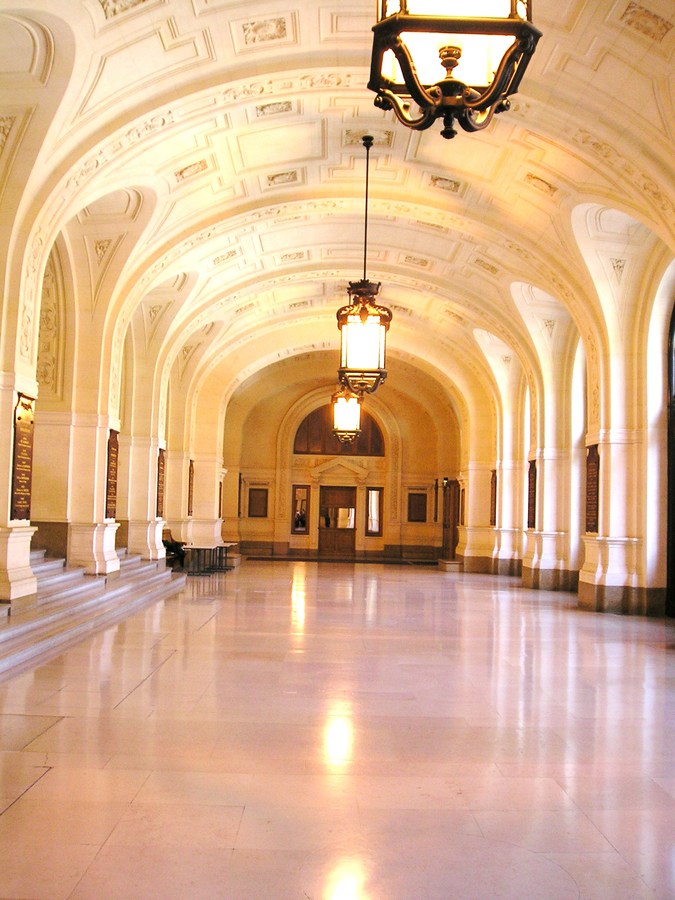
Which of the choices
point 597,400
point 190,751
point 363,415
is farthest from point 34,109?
point 363,415

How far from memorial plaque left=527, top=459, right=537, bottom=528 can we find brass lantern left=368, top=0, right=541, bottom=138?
14.2m

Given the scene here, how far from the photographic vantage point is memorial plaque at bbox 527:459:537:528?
57.3 ft

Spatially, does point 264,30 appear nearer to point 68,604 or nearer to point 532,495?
point 68,604

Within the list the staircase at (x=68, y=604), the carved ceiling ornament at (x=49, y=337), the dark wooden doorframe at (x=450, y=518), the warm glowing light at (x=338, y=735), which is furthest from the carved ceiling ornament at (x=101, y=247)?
the dark wooden doorframe at (x=450, y=518)

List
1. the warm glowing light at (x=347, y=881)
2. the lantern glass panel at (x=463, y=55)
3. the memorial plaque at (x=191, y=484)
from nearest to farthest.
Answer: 1. the warm glowing light at (x=347, y=881)
2. the lantern glass panel at (x=463, y=55)
3. the memorial plaque at (x=191, y=484)

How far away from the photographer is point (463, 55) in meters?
3.62

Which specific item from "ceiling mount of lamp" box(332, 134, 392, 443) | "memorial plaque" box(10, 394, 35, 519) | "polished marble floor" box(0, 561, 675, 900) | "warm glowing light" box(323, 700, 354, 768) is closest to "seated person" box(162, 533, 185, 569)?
"ceiling mount of lamp" box(332, 134, 392, 443)

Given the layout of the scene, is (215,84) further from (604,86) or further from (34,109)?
(604,86)

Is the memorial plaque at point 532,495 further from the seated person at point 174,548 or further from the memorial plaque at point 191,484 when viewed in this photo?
the memorial plaque at point 191,484

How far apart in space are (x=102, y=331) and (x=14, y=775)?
903 centimetres

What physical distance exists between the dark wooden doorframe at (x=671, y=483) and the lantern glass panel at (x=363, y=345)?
4552 mm

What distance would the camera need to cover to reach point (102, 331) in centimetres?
1243

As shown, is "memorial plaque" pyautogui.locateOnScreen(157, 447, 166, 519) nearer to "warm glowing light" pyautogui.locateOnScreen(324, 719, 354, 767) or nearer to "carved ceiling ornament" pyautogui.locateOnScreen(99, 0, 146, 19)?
"carved ceiling ornament" pyautogui.locateOnScreen(99, 0, 146, 19)

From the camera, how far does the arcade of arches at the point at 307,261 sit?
8.41 meters
